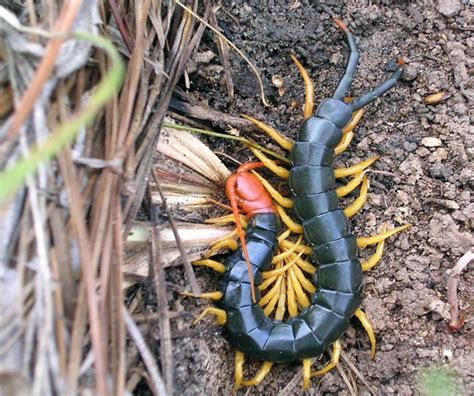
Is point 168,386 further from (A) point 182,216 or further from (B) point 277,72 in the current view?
(B) point 277,72

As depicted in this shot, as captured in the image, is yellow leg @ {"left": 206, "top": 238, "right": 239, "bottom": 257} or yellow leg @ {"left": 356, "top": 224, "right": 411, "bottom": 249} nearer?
yellow leg @ {"left": 206, "top": 238, "right": 239, "bottom": 257}

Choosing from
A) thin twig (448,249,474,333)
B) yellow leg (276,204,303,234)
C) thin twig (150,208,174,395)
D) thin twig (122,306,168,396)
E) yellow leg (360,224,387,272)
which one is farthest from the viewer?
yellow leg (276,204,303,234)

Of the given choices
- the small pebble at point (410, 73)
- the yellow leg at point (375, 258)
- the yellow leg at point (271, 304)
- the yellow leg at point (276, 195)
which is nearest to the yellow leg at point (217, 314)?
the yellow leg at point (271, 304)

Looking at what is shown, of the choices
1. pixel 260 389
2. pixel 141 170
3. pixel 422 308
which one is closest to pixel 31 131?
pixel 141 170

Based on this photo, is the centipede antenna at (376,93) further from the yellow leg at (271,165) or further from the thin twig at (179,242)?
the thin twig at (179,242)

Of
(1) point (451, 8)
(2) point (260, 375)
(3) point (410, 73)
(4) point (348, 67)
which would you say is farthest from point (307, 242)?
(1) point (451, 8)

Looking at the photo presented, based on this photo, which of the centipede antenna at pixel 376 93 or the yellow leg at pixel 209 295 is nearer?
the yellow leg at pixel 209 295

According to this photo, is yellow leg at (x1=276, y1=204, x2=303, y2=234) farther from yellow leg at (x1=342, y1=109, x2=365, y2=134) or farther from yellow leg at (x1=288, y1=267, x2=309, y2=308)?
yellow leg at (x1=342, y1=109, x2=365, y2=134)

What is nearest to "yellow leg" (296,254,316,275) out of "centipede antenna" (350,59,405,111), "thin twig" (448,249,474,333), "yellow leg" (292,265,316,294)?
"yellow leg" (292,265,316,294)
